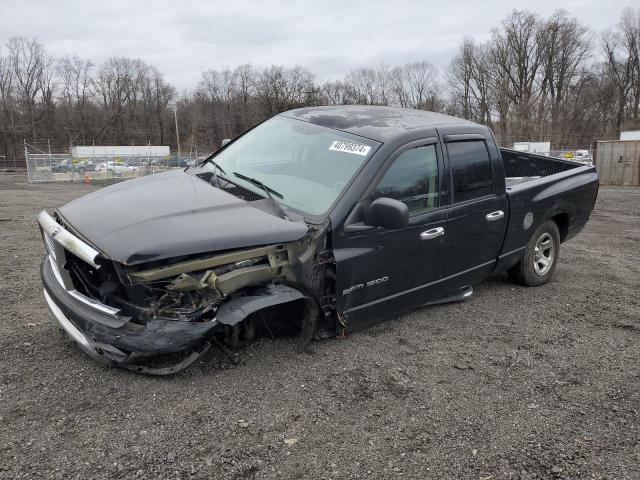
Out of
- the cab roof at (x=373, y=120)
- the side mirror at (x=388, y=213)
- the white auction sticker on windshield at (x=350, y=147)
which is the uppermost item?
the cab roof at (x=373, y=120)

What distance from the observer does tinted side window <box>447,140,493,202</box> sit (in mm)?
4078

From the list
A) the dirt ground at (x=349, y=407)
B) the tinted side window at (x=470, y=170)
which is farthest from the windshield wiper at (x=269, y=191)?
the tinted side window at (x=470, y=170)

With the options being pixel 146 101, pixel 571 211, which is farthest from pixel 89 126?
pixel 571 211

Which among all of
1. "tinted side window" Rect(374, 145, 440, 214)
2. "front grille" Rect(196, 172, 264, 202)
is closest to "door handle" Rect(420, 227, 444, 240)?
"tinted side window" Rect(374, 145, 440, 214)

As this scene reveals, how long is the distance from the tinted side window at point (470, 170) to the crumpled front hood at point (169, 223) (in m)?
1.67

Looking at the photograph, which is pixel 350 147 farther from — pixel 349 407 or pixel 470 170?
pixel 349 407

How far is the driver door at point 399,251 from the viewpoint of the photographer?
131 inches

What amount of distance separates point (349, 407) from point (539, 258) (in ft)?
11.6

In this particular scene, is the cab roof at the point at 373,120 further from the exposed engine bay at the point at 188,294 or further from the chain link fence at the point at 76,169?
the chain link fence at the point at 76,169

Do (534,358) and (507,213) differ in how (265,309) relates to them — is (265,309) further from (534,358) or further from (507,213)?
(507,213)

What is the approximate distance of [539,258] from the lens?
5422 mm

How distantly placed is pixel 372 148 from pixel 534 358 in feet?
6.64

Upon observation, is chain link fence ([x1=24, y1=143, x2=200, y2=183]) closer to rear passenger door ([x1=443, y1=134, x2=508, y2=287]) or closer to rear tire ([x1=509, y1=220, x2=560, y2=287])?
rear tire ([x1=509, y1=220, x2=560, y2=287])

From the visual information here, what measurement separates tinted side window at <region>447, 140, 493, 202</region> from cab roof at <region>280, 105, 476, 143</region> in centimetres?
25
